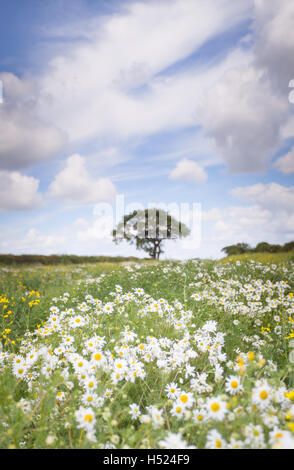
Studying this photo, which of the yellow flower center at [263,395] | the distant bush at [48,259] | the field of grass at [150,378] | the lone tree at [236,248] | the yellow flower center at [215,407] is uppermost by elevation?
the lone tree at [236,248]

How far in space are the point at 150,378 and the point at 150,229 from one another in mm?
36587

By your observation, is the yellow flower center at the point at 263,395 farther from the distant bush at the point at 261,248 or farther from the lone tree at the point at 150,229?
the lone tree at the point at 150,229

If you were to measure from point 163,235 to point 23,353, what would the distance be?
36599 millimetres

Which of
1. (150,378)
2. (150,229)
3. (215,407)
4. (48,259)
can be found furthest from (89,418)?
(150,229)

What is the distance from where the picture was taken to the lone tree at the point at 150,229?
133 ft

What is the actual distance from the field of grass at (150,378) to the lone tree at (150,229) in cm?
3204

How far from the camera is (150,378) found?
3.73 meters

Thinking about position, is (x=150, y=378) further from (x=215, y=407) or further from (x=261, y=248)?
(x=261, y=248)

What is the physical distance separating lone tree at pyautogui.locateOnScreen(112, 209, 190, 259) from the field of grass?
105ft

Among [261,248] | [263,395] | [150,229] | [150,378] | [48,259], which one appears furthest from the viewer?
[150,229]

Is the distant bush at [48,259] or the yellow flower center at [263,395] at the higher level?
the distant bush at [48,259]

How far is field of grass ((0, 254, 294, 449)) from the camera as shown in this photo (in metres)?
2.13

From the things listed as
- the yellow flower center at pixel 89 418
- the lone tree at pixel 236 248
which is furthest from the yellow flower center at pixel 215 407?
the lone tree at pixel 236 248
